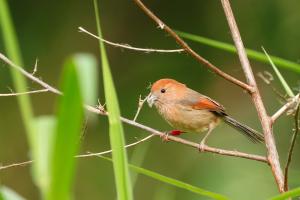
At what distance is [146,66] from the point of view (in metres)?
8.98

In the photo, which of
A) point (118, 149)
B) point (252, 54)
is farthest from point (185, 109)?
point (118, 149)

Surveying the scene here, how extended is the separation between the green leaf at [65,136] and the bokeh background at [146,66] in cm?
520

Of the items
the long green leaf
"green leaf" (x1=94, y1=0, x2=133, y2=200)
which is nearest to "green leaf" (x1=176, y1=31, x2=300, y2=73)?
"green leaf" (x1=94, y1=0, x2=133, y2=200)

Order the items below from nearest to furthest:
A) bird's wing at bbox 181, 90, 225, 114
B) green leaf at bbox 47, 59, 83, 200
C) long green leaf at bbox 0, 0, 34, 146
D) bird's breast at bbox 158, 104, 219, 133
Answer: green leaf at bbox 47, 59, 83, 200, long green leaf at bbox 0, 0, 34, 146, bird's breast at bbox 158, 104, 219, 133, bird's wing at bbox 181, 90, 225, 114

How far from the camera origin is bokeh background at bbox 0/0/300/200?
770 cm

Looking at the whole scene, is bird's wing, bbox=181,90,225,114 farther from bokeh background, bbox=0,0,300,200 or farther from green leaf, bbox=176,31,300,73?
green leaf, bbox=176,31,300,73

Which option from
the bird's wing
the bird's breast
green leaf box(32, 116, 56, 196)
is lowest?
the bird's breast

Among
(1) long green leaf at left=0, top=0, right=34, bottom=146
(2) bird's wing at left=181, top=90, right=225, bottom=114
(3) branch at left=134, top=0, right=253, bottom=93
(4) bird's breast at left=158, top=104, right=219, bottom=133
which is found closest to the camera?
(1) long green leaf at left=0, top=0, right=34, bottom=146

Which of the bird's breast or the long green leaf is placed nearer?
the long green leaf

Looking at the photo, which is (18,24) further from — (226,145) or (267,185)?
(267,185)

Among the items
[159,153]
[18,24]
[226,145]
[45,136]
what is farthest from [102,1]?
[45,136]

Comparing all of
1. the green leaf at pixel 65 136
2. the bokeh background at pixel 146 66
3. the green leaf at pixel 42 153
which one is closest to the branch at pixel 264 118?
the green leaf at pixel 42 153

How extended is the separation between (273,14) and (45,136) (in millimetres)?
6201

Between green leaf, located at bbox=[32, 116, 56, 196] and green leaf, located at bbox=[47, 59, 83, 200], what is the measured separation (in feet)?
0.11
